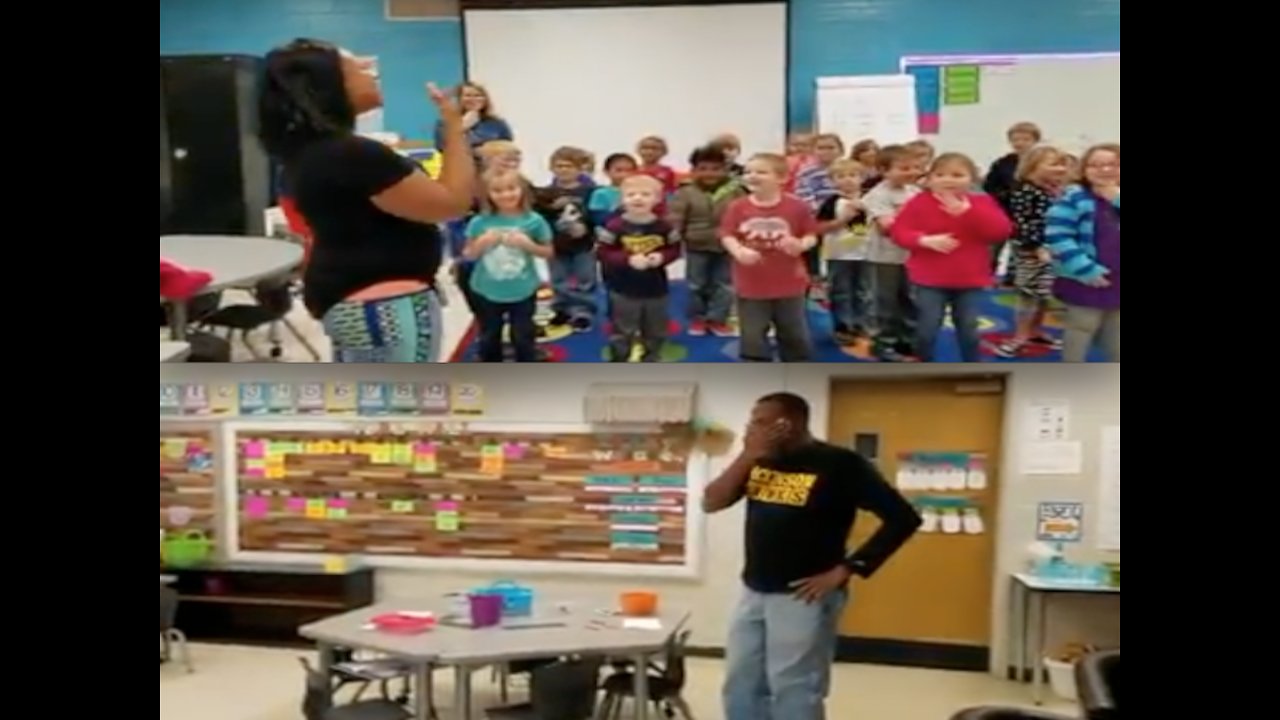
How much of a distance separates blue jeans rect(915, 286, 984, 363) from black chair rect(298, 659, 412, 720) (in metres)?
0.97

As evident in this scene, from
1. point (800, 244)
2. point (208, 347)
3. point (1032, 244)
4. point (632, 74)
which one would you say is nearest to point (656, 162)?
point (632, 74)

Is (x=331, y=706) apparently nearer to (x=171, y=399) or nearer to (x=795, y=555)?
(x=171, y=399)

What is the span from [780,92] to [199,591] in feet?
4.04

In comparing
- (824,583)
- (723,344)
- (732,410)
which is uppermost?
(723,344)

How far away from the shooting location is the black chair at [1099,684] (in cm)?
163

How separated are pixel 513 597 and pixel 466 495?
18cm

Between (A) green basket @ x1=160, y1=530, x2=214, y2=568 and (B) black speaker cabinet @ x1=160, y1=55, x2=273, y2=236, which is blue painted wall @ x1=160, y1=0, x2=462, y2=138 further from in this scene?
(A) green basket @ x1=160, y1=530, x2=214, y2=568

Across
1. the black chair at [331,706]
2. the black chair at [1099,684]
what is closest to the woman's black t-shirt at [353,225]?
the black chair at [331,706]

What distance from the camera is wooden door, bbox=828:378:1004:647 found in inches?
68.1

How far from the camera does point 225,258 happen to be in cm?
191

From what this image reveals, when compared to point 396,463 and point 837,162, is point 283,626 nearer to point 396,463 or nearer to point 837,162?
point 396,463

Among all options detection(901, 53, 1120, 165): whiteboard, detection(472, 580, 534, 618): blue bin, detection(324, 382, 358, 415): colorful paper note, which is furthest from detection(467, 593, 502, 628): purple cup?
detection(901, 53, 1120, 165): whiteboard
